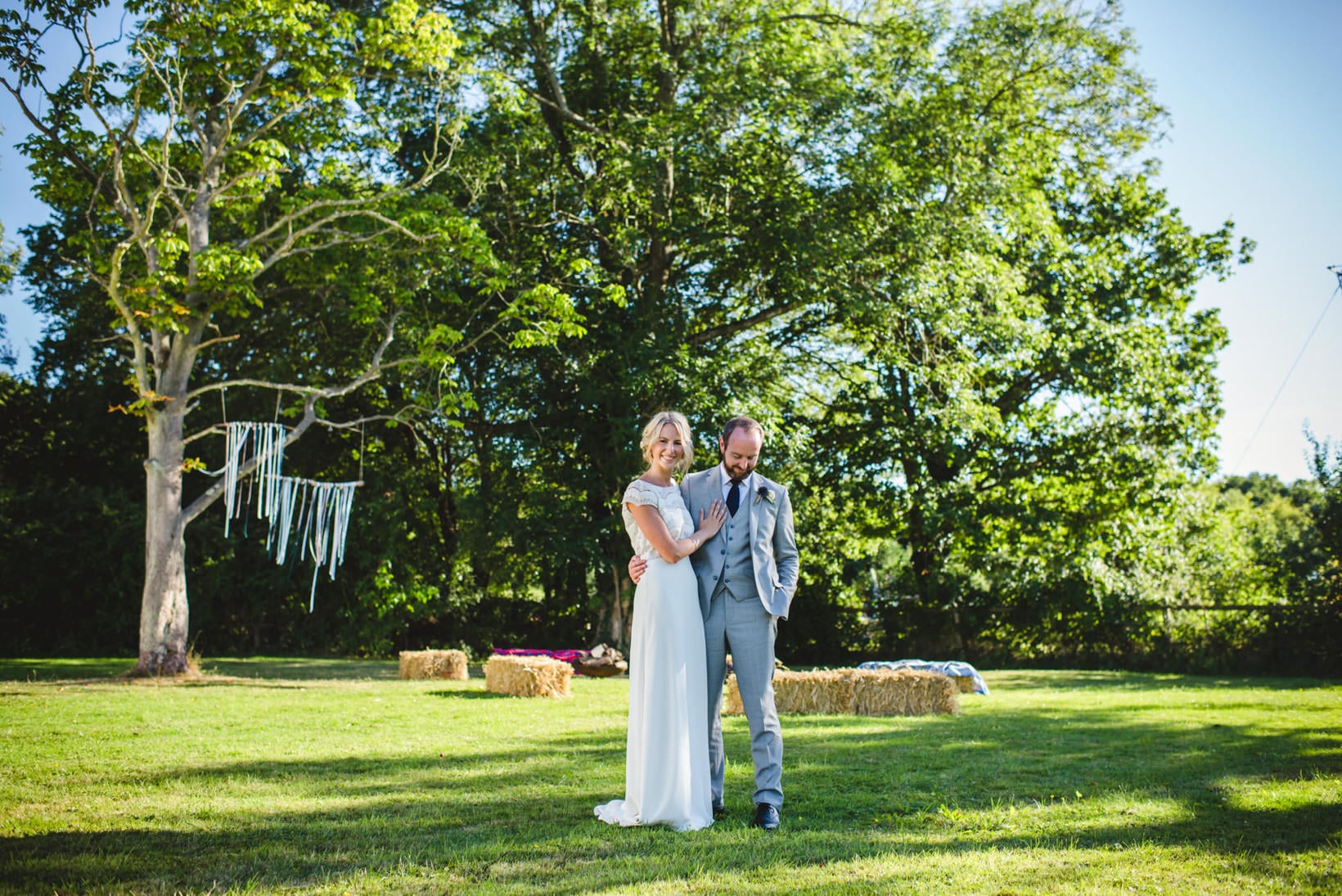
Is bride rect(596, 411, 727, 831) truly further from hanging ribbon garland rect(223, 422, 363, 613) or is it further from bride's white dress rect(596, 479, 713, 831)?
hanging ribbon garland rect(223, 422, 363, 613)

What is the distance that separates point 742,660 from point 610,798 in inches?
44.8

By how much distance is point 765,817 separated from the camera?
4547 mm

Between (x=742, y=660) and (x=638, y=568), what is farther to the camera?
(x=638, y=568)

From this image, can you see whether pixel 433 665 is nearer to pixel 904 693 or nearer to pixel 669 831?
pixel 904 693

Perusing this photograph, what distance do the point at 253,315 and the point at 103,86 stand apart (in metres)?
7.33

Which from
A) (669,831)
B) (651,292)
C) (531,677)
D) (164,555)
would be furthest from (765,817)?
(651,292)

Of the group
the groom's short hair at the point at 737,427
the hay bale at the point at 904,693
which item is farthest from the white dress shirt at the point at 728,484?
the hay bale at the point at 904,693

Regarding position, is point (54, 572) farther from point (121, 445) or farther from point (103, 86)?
point (103, 86)

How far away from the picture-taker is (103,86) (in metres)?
13.6

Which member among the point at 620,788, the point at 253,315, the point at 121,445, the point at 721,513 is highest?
the point at 253,315

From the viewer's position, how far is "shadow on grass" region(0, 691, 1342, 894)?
12.1 feet

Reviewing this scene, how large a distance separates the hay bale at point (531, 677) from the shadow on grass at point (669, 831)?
4230 millimetres

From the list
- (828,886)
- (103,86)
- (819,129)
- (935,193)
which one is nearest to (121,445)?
(103,86)

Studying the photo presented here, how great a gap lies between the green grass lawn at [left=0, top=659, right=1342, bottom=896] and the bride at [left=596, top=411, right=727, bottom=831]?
182 mm
